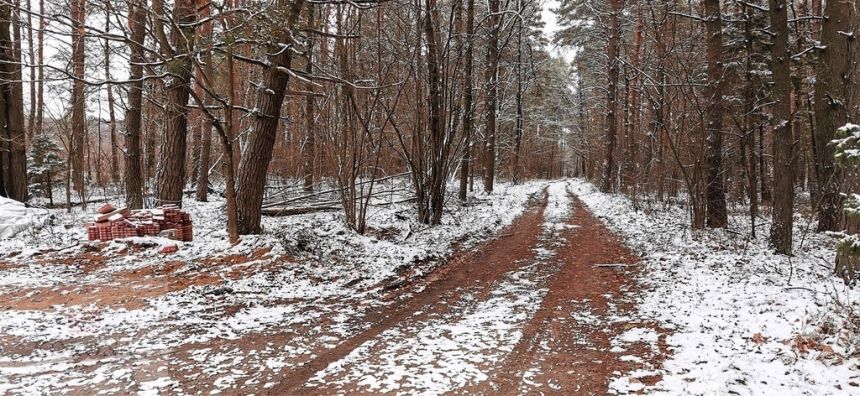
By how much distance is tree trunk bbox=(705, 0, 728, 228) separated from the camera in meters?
10.8

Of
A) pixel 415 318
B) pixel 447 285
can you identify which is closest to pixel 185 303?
pixel 415 318

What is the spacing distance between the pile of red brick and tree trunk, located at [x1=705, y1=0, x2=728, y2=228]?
37.4 ft

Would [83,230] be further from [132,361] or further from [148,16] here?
[132,361]

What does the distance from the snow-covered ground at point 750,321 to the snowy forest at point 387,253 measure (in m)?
0.04

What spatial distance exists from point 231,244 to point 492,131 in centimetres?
1589

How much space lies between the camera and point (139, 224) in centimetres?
864

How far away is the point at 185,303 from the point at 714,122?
11381mm

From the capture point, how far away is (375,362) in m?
4.37

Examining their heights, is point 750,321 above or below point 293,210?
below

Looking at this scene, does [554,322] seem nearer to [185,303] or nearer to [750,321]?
[750,321]

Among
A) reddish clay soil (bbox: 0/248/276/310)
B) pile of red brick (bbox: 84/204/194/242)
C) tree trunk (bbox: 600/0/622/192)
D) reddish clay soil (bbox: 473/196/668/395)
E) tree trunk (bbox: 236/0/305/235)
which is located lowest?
reddish clay soil (bbox: 473/196/668/395)

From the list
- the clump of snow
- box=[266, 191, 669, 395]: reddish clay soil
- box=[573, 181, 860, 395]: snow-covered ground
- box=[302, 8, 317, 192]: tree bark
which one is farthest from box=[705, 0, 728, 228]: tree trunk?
the clump of snow

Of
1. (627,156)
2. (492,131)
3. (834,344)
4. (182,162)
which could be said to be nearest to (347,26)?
(182,162)

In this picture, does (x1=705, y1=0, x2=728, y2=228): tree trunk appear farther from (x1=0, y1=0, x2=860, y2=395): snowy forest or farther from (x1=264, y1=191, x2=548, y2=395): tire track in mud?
(x1=264, y1=191, x2=548, y2=395): tire track in mud
